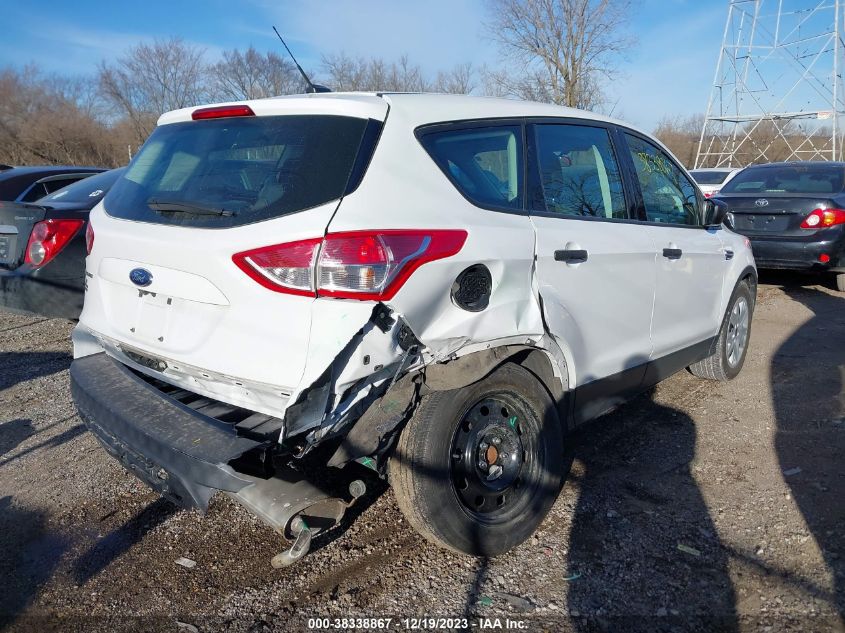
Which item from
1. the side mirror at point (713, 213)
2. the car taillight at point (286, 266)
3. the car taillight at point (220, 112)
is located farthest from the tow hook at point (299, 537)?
the side mirror at point (713, 213)

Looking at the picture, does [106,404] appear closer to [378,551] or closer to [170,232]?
[170,232]

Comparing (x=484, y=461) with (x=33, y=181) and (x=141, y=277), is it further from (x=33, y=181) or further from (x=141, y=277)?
(x=33, y=181)

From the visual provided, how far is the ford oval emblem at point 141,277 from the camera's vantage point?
2623mm

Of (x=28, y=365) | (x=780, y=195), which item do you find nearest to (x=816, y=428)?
(x=780, y=195)

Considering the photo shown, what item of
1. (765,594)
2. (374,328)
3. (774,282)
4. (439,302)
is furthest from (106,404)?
(774,282)

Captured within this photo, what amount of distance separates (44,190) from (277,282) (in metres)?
7.04

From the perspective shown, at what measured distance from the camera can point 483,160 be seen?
9.30ft

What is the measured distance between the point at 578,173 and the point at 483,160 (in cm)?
75

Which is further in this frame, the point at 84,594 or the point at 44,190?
the point at 44,190

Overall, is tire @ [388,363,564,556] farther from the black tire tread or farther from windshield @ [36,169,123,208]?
windshield @ [36,169,123,208]

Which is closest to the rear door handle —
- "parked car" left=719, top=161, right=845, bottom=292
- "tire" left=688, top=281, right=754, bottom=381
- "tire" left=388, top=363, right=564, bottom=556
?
"tire" left=388, top=363, right=564, bottom=556

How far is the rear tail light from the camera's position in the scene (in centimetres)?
221

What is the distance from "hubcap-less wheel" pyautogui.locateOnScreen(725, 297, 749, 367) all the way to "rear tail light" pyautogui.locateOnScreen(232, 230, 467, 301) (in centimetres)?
361

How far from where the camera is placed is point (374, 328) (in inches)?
88.8
